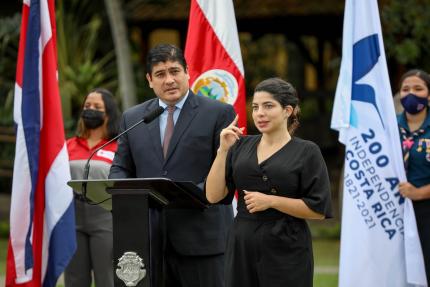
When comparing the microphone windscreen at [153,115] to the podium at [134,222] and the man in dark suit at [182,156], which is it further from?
the podium at [134,222]

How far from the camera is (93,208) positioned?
7059mm

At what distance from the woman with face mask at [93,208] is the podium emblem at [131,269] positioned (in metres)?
1.98

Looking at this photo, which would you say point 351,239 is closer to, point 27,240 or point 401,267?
point 401,267

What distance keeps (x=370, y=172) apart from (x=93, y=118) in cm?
210

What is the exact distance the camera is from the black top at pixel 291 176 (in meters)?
4.87

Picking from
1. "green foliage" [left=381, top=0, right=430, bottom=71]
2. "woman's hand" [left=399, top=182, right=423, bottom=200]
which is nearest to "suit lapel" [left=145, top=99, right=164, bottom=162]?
"woman's hand" [left=399, top=182, right=423, bottom=200]

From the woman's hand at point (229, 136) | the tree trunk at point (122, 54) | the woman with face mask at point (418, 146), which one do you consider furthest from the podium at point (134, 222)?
the tree trunk at point (122, 54)

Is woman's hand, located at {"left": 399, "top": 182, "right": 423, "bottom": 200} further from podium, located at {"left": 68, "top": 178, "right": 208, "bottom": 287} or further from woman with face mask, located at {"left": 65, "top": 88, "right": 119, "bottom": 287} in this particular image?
woman with face mask, located at {"left": 65, "top": 88, "right": 119, "bottom": 287}

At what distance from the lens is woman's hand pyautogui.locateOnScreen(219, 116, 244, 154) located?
490cm

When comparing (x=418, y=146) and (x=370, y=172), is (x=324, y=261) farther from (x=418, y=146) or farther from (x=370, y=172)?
(x=370, y=172)

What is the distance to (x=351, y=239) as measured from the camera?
655 centimetres

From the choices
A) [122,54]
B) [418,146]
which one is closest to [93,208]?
[418,146]

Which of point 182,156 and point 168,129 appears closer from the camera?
point 182,156

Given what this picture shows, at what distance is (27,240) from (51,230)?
0.67 feet
